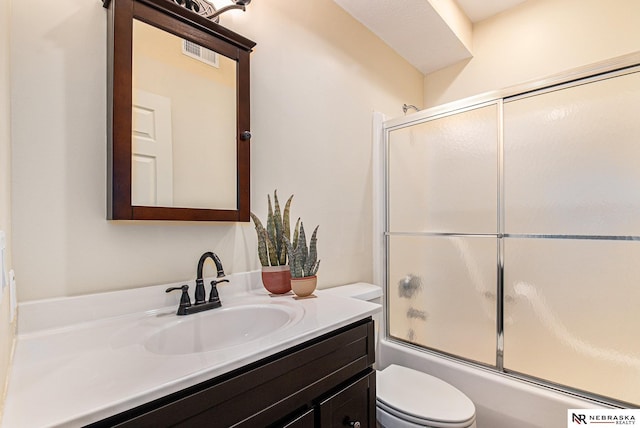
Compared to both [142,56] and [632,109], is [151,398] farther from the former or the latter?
[632,109]

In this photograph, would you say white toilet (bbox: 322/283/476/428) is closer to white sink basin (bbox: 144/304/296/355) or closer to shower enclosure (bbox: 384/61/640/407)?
shower enclosure (bbox: 384/61/640/407)

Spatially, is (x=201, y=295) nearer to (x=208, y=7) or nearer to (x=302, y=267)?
(x=302, y=267)

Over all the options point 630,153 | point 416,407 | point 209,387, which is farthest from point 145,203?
point 630,153

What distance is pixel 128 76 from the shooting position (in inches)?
38.2

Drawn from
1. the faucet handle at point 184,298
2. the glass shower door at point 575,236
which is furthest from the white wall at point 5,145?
the glass shower door at point 575,236

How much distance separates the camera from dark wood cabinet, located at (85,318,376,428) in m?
0.58

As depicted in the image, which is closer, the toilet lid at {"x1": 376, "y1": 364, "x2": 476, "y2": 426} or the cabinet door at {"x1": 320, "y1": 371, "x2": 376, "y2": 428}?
the cabinet door at {"x1": 320, "y1": 371, "x2": 376, "y2": 428}

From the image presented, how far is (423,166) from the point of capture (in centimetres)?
194

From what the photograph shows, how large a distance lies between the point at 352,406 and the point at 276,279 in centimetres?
51

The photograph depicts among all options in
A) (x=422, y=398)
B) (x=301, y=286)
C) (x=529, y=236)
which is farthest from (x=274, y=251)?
(x=529, y=236)

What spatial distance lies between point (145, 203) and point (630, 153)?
76.0 inches

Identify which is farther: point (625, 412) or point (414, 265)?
point (414, 265)

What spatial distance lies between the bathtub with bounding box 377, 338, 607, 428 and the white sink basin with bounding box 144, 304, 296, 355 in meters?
1.12

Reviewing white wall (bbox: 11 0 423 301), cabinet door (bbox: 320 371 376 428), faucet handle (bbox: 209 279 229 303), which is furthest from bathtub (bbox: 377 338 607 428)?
faucet handle (bbox: 209 279 229 303)
